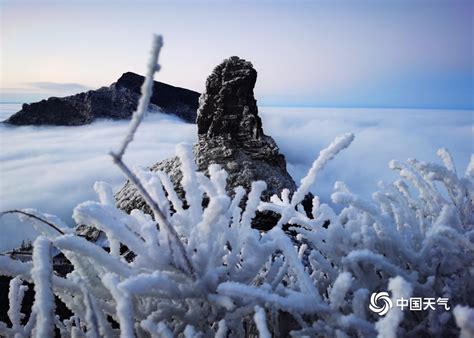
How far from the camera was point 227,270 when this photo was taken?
2.51ft

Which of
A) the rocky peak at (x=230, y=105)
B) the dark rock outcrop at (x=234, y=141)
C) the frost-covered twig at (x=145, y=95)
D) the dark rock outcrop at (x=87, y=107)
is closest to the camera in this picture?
the frost-covered twig at (x=145, y=95)

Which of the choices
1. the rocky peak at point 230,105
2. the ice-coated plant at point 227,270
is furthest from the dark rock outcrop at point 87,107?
the ice-coated plant at point 227,270

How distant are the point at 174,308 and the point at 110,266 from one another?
118mm

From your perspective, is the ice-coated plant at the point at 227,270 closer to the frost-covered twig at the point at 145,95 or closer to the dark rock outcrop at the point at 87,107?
the frost-covered twig at the point at 145,95

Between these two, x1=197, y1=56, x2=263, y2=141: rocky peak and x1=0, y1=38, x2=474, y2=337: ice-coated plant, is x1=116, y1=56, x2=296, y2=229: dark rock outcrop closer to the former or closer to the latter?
x1=197, y1=56, x2=263, y2=141: rocky peak

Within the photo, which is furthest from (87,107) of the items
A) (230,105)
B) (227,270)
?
(227,270)

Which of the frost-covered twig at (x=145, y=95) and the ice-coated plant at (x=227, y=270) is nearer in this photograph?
the frost-covered twig at (x=145, y=95)

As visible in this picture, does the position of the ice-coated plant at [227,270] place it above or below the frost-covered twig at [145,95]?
below

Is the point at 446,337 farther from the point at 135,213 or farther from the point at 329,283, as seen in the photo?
the point at 135,213

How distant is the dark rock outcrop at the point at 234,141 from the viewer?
3881 mm

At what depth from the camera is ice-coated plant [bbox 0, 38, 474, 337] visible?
69 cm

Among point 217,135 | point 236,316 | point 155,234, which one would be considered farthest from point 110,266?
point 217,135

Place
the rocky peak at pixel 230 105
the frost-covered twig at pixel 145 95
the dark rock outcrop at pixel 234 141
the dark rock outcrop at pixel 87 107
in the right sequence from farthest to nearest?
the dark rock outcrop at pixel 87 107 < the rocky peak at pixel 230 105 < the dark rock outcrop at pixel 234 141 < the frost-covered twig at pixel 145 95

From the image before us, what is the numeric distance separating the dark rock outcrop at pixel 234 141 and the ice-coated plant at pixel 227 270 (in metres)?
2.84
